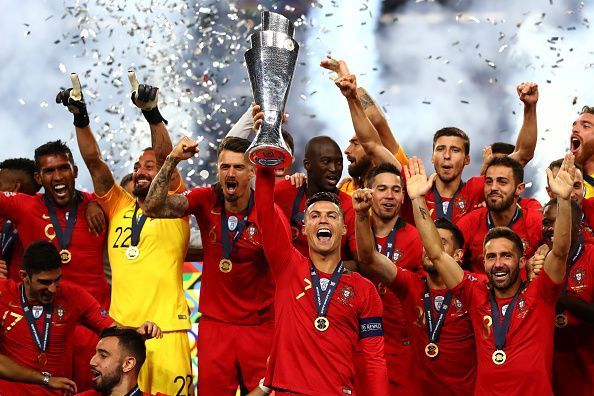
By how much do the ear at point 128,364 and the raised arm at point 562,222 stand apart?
2062 mm

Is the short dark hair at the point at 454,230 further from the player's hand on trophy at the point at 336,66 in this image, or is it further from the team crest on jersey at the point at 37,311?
the team crest on jersey at the point at 37,311

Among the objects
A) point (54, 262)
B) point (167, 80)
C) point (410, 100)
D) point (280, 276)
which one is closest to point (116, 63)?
point (167, 80)

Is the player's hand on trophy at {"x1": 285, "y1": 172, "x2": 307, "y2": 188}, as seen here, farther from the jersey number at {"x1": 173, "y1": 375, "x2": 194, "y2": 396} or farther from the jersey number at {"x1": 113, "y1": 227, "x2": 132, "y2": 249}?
the jersey number at {"x1": 173, "y1": 375, "x2": 194, "y2": 396}

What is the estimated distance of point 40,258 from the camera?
Result: 567 centimetres

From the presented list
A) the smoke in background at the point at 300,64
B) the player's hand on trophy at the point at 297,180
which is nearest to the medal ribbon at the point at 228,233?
the player's hand on trophy at the point at 297,180

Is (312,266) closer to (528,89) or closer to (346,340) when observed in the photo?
(346,340)

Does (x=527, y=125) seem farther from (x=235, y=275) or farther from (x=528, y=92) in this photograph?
(x=235, y=275)

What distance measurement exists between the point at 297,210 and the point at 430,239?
992mm

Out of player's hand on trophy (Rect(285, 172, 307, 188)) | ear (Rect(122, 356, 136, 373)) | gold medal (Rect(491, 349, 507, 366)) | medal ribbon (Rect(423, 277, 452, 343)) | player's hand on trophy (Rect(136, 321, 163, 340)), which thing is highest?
player's hand on trophy (Rect(285, 172, 307, 188))

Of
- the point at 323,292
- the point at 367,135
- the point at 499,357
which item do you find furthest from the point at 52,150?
the point at 499,357

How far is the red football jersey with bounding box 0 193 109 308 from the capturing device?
20.0ft

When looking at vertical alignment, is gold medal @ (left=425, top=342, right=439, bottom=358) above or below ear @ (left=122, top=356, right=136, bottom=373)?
above

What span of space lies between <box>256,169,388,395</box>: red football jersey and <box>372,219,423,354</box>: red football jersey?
71cm

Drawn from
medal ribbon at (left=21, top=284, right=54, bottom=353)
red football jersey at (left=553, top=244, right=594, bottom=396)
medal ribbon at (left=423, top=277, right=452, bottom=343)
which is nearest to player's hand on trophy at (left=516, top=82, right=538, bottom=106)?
red football jersey at (left=553, top=244, right=594, bottom=396)
